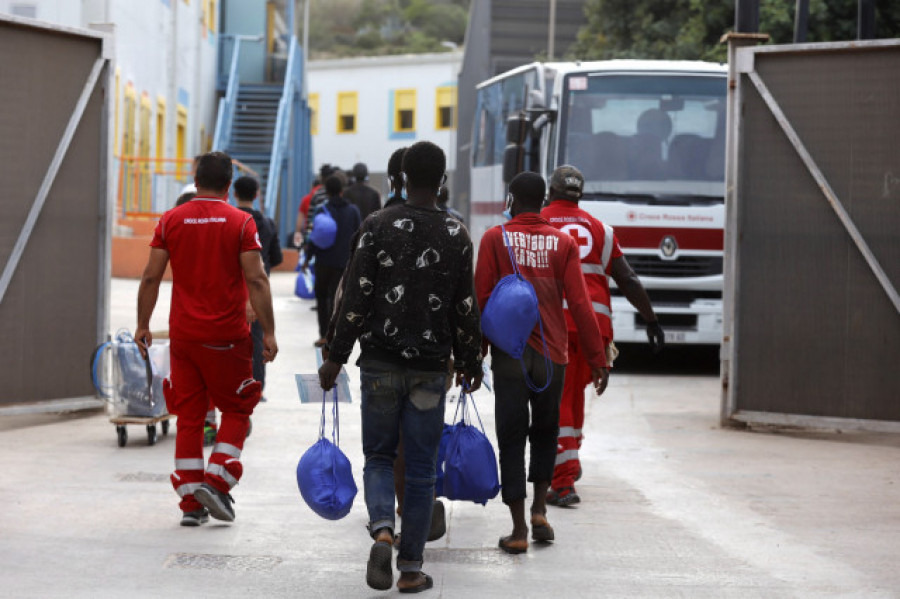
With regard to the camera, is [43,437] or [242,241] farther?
[43,437]

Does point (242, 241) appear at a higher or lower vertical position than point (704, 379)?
higher

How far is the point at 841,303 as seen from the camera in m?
11.2

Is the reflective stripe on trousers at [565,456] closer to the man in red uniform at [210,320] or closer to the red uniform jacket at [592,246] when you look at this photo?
the red uniform jacket at [592,246]

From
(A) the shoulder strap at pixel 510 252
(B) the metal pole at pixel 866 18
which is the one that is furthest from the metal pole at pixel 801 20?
(A) the shoulder strap at pixel 510 252

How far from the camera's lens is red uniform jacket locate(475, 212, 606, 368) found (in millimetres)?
7332

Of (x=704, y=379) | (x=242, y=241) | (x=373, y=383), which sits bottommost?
(x=704, y=379)

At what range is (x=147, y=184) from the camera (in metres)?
28.5

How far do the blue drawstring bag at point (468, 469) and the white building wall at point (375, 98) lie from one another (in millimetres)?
52224

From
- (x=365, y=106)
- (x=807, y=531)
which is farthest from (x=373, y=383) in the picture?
(x=365, y=106)

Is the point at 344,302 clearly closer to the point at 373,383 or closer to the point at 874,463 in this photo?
the point at 373,383

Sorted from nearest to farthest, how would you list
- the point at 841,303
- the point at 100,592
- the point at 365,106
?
the point at 100,592 < the point at 841,303 < the point at 365,106

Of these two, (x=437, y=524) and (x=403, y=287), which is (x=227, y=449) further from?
(x=403, y=287)

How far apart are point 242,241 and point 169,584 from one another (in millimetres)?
1870

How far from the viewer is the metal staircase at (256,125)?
3838 centimetres
